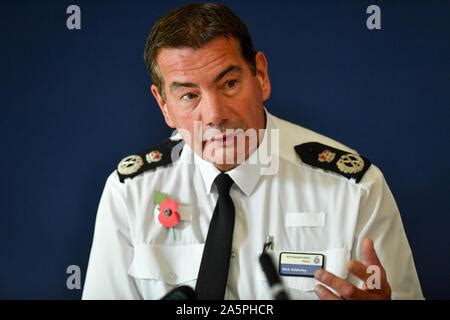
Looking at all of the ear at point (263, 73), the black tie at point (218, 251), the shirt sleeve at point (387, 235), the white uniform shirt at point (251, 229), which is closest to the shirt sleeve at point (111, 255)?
the white uniform shirt at point (251, 229)

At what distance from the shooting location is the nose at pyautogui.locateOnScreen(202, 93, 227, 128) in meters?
1.36

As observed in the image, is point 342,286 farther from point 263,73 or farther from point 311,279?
point 263,73

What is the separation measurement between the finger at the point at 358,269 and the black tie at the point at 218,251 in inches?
12.2

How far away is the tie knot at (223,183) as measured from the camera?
1466 mm

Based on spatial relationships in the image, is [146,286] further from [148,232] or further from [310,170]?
[310,170]

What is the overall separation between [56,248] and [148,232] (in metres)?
0.23

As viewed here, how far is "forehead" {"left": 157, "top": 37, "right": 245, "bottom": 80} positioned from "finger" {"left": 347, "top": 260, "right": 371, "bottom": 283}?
500 millimetres

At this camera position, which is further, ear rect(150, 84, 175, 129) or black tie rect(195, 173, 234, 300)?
ear rect(150, 84, 175, 129)

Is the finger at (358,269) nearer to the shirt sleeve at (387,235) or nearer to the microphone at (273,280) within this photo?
the shirt sleeve at (387,235)

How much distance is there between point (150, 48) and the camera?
1439 millimetres

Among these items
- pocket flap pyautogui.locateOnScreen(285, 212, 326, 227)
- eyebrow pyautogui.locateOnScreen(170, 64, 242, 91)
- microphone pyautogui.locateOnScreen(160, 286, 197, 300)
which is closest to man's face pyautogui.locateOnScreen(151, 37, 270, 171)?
eyebrow pyautogui.locateOnScreen(170, 64, 242, 91)

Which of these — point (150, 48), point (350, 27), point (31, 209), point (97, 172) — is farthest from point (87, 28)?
point (350, 27)

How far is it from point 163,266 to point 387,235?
0.53 m

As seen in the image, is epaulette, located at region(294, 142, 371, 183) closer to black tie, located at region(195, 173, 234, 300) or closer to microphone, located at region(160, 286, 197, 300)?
black tie, located at region(195, 173, 234, 300)
